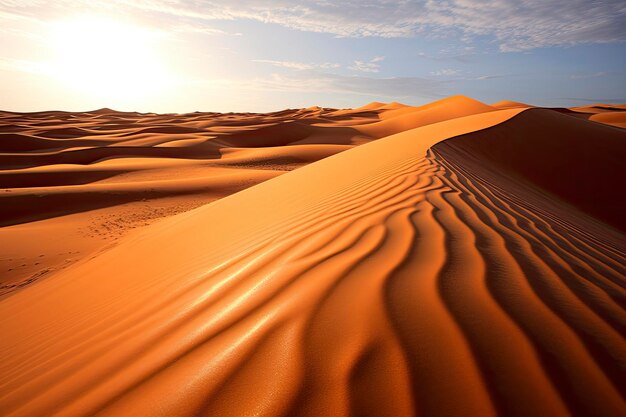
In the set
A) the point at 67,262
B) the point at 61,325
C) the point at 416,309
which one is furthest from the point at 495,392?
the point at 67,262

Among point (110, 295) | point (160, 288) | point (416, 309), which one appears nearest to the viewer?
point (416, 309)

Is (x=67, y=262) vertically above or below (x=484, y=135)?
below

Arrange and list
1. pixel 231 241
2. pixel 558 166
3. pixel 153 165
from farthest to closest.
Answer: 1. pixel 153 165
2. pixel 558 166
3. pixel 231 241

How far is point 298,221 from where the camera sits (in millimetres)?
3139

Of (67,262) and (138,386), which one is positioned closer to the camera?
(138,386)

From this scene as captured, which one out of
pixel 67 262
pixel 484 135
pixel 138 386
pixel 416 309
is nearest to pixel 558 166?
pixel 484 135

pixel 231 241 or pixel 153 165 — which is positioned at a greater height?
pixel 231 241

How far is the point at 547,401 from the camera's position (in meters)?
1.05

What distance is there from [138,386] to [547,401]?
134 centimetres

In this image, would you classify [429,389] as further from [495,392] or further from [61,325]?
[61,325]

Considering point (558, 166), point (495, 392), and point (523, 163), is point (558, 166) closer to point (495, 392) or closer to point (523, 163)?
point (523, 163)

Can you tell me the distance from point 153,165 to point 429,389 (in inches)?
624

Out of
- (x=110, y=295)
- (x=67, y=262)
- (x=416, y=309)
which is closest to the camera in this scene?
(x=416, y=309)

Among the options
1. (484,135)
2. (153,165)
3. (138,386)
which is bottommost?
(153,165)
